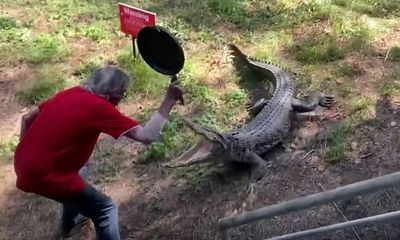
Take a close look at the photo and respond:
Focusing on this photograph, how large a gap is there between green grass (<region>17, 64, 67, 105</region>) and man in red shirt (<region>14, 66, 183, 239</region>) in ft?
8.10

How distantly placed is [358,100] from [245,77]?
121 cm

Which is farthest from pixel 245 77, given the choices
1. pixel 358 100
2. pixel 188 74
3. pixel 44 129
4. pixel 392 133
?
pixel 44 129

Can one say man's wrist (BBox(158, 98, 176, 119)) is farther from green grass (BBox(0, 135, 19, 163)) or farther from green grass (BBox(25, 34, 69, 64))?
green grass (BBox(25, 34, 69, 64))

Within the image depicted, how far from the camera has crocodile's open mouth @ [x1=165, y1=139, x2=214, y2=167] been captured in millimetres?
4637

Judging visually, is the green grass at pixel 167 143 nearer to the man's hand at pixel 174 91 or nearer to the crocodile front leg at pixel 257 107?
the crocodile front leg at pixel 257 107

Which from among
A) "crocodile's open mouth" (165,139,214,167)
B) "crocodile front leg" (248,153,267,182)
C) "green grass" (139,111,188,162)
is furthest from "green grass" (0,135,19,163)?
"crocodile front leg" (248,153,267,182)

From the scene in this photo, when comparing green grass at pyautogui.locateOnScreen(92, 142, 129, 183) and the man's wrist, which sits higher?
the man's wrist

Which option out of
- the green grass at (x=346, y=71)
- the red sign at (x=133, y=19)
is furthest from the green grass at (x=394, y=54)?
the red sign at (x=133, y=19)

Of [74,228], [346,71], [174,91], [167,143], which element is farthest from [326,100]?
[74,228]

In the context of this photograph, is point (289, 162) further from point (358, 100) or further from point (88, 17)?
point (88, 17)

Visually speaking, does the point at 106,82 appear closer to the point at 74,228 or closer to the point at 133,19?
the point at 74,228

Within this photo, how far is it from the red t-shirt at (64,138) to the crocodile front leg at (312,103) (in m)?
2.42

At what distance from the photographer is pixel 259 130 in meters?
5.30

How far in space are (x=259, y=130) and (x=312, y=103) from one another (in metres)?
0.68
